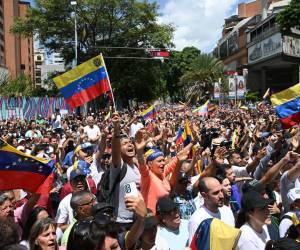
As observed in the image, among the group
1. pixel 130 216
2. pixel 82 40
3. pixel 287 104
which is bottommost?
pixel 130 216

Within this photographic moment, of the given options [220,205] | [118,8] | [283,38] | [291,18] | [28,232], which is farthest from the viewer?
[283,38]

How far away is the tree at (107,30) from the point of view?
131 ft

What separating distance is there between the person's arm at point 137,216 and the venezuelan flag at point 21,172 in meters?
1.69

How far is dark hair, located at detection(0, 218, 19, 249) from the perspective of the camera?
3235 millimetres

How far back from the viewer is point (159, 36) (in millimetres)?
40375

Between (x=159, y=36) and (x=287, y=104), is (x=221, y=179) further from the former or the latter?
(x=159, y=36)

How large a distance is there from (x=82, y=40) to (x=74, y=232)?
128ft

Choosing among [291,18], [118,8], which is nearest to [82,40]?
[118,8]

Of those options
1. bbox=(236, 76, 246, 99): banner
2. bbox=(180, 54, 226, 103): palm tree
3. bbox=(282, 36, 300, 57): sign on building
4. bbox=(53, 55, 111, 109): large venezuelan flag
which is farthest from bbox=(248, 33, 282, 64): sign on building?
bbox=(53, 55, 111, 109): large venezuelan flag

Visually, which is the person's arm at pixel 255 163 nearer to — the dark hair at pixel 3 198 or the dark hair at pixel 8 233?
the dark hair at pixel 3 198

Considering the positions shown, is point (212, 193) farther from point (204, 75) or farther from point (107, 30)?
point (204, 75)

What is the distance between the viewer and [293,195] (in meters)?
5.00

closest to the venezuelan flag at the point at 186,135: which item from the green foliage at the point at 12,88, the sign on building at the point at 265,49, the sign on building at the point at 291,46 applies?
the green foliage at the point at 12,88

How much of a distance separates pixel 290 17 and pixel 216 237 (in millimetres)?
42872
